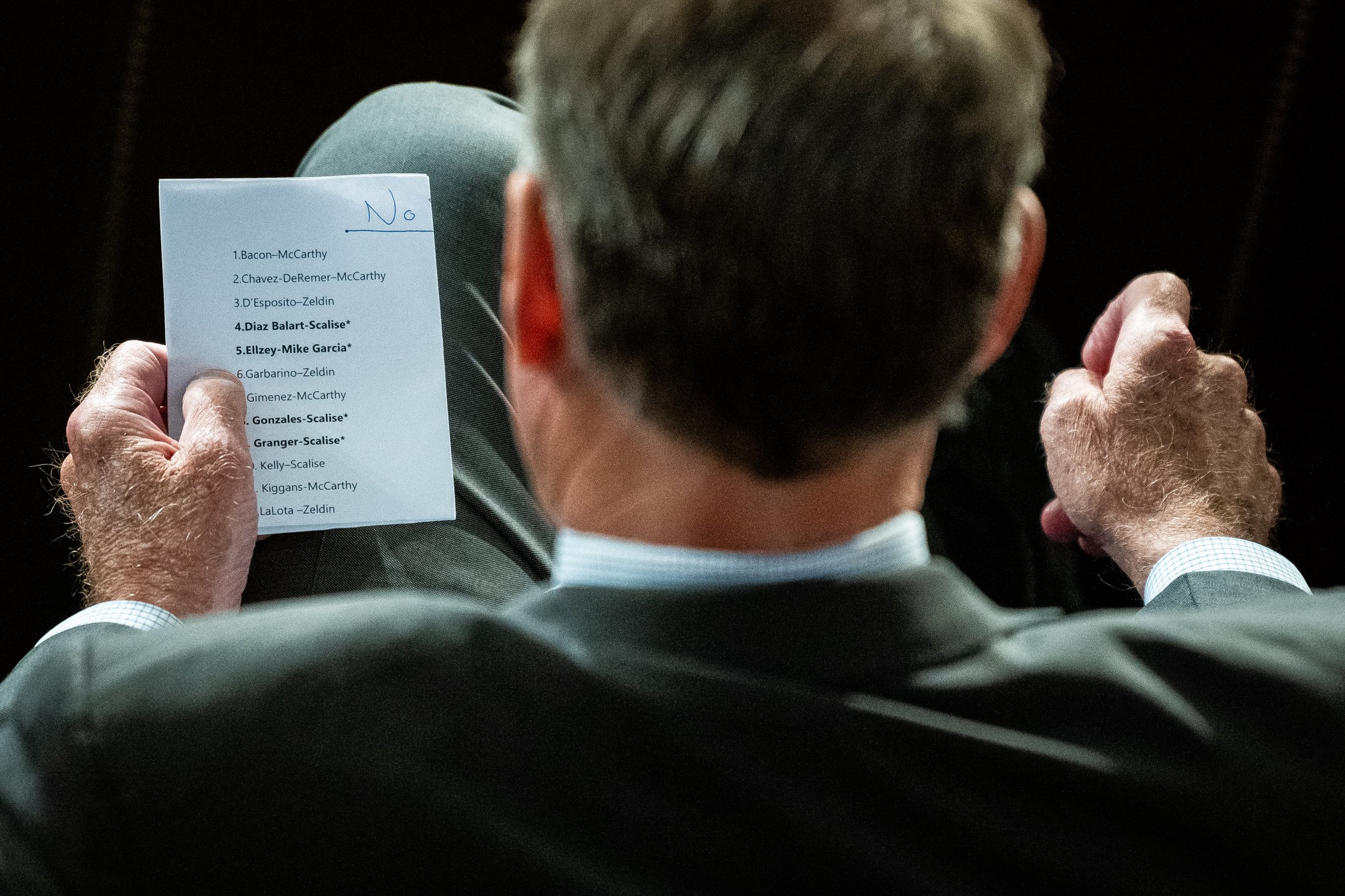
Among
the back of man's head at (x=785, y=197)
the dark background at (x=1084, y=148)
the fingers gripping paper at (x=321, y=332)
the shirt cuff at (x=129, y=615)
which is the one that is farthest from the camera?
the dark background at (x=1084, y=148)

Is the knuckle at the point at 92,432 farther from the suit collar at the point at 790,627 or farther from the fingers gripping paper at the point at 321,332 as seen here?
the suit collar at the point at 790,627

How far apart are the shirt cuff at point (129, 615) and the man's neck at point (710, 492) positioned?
33 centimetres

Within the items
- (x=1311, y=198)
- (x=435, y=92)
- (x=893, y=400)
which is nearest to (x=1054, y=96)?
(x=1311, y=198)

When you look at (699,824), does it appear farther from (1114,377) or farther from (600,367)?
(1114,377)

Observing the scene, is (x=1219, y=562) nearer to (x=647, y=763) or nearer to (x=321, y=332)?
(x=647, y=763)

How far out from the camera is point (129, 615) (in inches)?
25.7

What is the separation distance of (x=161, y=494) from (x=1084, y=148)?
1024 mm

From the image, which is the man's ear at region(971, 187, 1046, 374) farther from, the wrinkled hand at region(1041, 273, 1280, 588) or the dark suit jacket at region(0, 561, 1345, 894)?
the wrinkled hand at region(1041, 273, 1280, 588)

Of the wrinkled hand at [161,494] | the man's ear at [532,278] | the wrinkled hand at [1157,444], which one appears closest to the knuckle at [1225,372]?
the wrinkled hand at [1157,444]

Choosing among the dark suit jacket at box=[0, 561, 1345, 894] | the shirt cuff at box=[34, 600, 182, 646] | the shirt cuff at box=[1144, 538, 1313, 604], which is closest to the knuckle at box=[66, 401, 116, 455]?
the shirt cuff at box=[34, 600, 182, 646]

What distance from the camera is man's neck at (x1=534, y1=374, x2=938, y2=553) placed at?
17.3 inches

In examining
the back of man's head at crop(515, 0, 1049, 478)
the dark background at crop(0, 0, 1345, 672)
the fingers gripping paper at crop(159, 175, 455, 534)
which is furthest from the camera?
the dark background at crop(0, 0, 1345, 672)

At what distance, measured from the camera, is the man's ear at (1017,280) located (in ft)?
1.46

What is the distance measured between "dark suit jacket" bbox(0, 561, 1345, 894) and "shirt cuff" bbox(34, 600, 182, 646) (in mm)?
212
